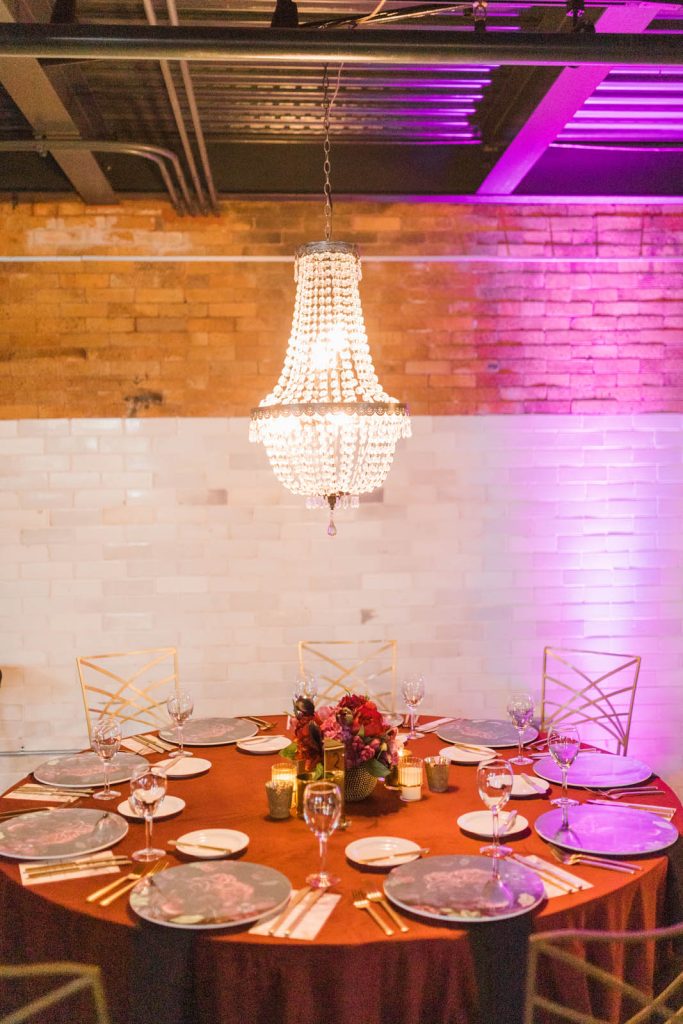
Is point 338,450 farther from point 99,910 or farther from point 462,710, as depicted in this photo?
point 462,710

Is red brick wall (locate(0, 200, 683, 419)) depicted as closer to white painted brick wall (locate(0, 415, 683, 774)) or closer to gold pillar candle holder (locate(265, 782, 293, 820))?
white painted brick wall (locate(0, 415, 683, 774))

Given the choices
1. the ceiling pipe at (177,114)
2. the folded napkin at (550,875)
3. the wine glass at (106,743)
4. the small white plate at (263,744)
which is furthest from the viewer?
the small white plate at (263,744)

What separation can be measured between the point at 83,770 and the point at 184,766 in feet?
1.14

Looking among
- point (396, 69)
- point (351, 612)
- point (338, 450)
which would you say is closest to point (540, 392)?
point (351, 612)

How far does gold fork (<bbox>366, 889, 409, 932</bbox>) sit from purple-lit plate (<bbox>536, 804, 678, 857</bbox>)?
1.82ft

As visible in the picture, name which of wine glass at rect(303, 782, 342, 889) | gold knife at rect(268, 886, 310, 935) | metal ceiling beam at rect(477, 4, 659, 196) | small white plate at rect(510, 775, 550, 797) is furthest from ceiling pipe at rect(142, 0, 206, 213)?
small white plate at rect(510, 775, 550, 797)

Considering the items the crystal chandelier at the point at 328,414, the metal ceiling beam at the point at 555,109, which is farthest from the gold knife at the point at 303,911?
the metal ceiling beam at the point at 555,109

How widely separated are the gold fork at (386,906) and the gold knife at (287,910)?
157mm

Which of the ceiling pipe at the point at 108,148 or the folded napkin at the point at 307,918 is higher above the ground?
the ceiling pipe at the point at 108,148

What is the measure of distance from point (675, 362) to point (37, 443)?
3522mm

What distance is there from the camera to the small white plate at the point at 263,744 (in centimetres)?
340

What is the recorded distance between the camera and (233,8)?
3439 millimetres

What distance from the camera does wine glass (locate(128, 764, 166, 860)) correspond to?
2.40 meters

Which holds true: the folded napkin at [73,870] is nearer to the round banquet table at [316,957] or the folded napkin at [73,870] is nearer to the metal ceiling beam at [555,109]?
the round banquet table at [316,957]
